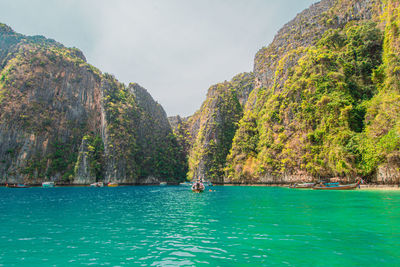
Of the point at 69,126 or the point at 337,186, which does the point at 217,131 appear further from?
the point at 337,186

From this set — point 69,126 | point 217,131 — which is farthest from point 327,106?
point 69,126

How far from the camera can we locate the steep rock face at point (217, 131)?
124 m

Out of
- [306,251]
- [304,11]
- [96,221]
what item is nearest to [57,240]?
[96,221]

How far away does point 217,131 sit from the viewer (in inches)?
5251

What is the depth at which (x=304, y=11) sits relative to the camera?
125 metres

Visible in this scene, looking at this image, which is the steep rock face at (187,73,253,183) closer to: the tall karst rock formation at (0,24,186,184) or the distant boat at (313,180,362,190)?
the tall karst rock formation at (0,24,186,184)

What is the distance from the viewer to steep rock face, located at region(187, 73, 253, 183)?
407 ft

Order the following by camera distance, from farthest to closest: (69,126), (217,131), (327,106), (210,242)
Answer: (217,131), (69,126), (327,106), (210,242)

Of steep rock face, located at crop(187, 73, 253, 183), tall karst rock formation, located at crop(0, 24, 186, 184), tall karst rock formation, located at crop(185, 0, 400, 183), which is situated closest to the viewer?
tall karst rock formation, located at crop(185, 0, 400, 183)

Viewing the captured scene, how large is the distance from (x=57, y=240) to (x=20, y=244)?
1717 mm

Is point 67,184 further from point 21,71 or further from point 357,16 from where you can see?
point 357,16

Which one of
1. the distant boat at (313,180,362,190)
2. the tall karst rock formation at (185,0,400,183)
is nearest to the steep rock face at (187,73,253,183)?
the tall karst rock formation at (185,0,400,183)

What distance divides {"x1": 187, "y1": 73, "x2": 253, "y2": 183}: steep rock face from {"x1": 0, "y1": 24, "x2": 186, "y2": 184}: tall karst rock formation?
1003 inches

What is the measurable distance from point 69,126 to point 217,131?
7858 cm
